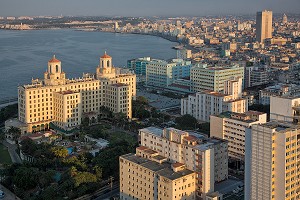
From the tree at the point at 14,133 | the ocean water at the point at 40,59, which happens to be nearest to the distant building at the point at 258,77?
the ocean water at the point at 40,59

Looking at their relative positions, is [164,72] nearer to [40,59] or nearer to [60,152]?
[60,152]

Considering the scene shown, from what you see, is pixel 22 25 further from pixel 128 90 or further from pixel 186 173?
pixel 186 173

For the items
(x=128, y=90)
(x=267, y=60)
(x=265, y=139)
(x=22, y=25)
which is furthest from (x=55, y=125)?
(x=22, y=25)

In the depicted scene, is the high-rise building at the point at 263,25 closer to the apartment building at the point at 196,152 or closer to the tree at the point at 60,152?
the tree at the point at 60,152

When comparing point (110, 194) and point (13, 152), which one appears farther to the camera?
point (13, 152)

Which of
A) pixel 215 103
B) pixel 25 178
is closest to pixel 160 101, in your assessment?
pixel 215 103
